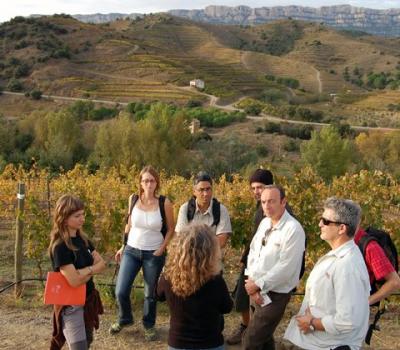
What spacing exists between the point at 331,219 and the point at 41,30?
253ft

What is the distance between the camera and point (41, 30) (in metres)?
73.5

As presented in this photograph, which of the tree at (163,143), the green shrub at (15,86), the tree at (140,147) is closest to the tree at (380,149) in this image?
the tree at (163,143)

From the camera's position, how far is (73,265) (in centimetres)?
348

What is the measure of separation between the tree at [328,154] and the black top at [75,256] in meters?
25.6

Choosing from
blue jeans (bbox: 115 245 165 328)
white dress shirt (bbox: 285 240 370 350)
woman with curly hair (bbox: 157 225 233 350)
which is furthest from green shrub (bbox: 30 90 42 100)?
white dress shirt (bbox: 285 240 370 350)

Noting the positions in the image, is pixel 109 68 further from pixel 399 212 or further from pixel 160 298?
pixel 160 298

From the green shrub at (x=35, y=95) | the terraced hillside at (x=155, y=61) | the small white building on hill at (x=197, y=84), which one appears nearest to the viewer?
the green shrub at (x=35, y=95)

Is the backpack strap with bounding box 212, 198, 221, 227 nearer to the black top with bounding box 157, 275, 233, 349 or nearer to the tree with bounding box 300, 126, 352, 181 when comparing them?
the black top with bounding box 157, 275, 233, 349

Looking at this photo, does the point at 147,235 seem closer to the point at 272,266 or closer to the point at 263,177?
the point at 263,177

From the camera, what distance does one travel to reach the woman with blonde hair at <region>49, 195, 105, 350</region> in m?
3.45

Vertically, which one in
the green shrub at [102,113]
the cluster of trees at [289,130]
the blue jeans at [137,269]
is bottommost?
the cluster of trees at [289,130]

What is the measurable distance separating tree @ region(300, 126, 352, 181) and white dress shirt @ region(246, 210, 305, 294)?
83.3ft

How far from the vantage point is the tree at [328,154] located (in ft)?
94.3

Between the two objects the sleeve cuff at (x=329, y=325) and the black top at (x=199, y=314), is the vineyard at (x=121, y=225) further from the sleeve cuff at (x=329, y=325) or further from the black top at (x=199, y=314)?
the sleeve cuff at (x=329, y=325)
